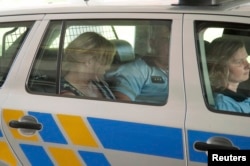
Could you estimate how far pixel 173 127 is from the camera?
78.1 inches

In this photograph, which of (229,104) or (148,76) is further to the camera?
(148,76)

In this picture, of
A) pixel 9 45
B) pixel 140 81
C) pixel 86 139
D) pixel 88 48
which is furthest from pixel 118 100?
pixel 9 45

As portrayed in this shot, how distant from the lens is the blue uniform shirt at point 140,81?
211cm

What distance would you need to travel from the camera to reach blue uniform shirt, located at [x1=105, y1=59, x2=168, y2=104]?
6.91 feet

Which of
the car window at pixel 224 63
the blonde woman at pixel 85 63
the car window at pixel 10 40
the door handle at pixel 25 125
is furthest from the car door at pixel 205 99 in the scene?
the car window at pixel 10 40

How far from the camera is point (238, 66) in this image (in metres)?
2.08

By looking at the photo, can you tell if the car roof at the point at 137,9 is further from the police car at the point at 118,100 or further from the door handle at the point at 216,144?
the door handle at the point at 216,144

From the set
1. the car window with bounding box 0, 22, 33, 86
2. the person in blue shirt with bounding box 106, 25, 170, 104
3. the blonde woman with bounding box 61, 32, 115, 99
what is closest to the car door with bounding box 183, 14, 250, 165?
the person in blue shirt with bounding box 106, 25, 170, 104

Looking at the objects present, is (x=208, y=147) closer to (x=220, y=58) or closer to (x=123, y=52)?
(x=220, y=58)

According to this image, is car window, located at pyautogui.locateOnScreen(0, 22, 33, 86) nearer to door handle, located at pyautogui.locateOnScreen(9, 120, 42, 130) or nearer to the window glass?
the window glass

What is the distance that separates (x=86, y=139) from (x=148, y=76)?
1.59 ft

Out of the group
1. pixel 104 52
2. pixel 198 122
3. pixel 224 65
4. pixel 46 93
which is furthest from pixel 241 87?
pixel 46 93

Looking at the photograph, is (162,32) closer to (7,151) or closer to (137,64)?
(137,64)

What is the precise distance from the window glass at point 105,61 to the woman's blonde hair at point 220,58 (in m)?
0.24
